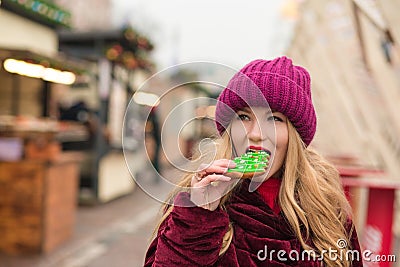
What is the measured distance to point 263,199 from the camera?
4.86 ft

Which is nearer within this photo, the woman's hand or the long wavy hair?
the woman's hand

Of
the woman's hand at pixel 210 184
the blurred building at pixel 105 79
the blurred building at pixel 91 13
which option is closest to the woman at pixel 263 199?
the woman's hand at pixel 210 184

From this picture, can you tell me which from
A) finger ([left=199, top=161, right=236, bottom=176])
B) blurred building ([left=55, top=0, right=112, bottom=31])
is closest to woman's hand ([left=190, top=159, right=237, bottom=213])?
finger ([left=199, top=161, right=236, bottom=176])

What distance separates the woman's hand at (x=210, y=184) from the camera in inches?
48.7

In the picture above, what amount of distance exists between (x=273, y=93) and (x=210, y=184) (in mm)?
350

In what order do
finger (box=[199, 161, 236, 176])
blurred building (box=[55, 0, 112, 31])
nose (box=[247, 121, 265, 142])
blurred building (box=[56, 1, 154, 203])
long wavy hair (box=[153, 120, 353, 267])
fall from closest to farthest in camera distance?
finger (box=[199, 161, 236, 176]) < nose (box=[247, 121, 265, 142]) < long wavy hair (box=[153, 120, 353, 267]) < blurred building (box=[56, 1, 154, 203]) < blurred building (box=[55, 0, 112, 31])

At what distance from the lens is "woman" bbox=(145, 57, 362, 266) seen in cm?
129

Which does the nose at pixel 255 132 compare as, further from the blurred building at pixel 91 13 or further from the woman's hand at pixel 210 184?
the blurred building at pixel 91 13

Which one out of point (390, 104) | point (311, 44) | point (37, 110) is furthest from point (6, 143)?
point (311, 44)

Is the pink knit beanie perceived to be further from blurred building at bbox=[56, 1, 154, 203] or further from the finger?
blurred building at bbox=[56, 1, 154, 203]

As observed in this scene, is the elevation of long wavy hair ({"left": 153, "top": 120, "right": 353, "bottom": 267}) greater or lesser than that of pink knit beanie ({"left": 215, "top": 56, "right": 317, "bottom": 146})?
lesser

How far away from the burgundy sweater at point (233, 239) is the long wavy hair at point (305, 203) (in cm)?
3

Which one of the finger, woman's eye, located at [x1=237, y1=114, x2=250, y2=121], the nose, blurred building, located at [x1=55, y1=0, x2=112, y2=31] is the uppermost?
blurred building, located at [x1=55, y1=0, x2=112, y2=31]

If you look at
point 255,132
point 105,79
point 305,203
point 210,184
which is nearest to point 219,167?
point 210,184
